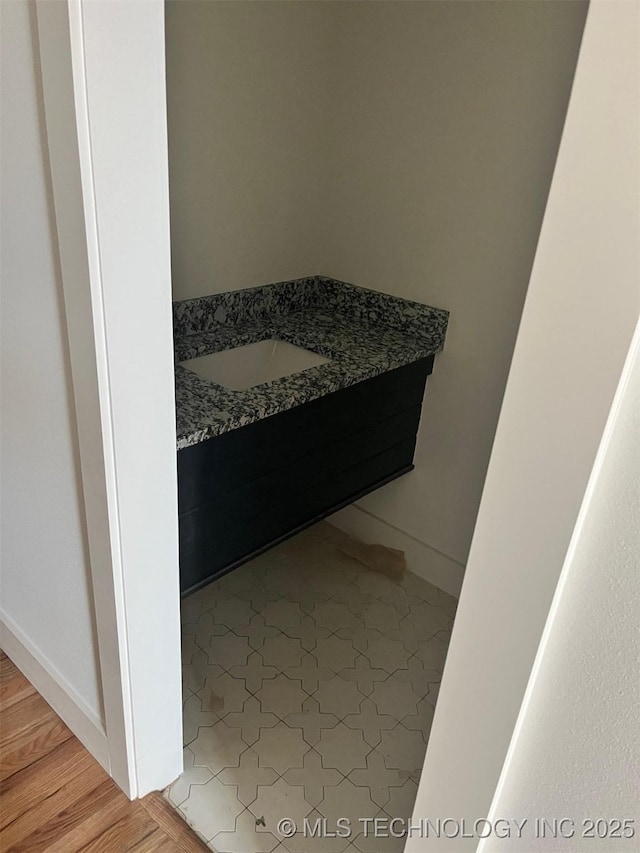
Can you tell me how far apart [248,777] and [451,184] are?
149 centimetres

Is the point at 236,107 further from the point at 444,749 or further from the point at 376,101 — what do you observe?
the point at 444,749

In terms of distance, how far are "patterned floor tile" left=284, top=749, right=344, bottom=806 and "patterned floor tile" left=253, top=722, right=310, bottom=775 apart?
0.02m

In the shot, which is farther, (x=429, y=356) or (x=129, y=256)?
(x=429, y=356)

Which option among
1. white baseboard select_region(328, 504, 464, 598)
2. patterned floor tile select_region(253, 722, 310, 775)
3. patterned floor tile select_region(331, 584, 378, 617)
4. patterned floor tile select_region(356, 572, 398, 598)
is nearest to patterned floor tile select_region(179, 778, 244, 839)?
patterned floor tile select_region(253, 722, 310, 775)

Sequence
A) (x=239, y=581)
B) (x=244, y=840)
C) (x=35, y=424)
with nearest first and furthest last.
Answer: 1. (x=35, y=424)
2. (x=244, y=840)
3. (x=239, y=581)

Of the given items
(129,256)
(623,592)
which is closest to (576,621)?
(623,592)

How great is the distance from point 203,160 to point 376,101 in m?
0.50

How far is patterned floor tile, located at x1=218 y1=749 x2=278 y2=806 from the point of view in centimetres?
141

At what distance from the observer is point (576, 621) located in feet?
2.24

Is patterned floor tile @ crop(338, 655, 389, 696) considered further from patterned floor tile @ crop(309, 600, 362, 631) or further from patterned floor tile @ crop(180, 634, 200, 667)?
patterned floor tile @ crop(180, 634, 200, 667)

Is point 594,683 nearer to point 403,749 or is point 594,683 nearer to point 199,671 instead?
point 403,749

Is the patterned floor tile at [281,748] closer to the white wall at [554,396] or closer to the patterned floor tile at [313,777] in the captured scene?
the patterned floor tile at [313,777]

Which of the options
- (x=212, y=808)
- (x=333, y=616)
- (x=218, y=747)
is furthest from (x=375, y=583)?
(x=212, y=808)

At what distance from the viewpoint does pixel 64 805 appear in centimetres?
136
